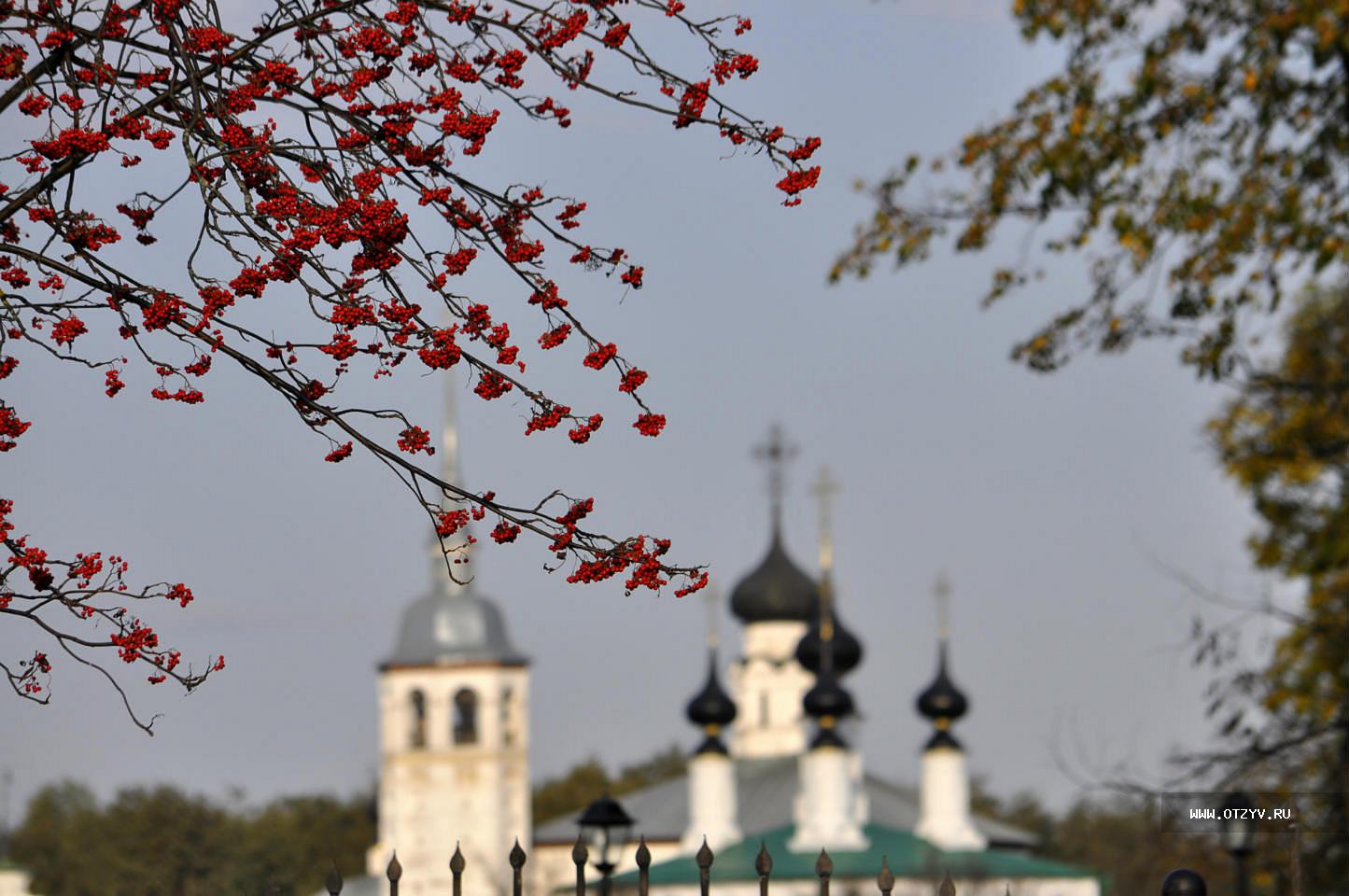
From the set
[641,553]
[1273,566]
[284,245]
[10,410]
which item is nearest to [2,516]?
[10,410]

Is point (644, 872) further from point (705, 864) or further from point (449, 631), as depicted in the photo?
point (449, 631)

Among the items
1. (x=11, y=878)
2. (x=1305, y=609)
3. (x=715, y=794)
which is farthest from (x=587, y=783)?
(x=1305, y=609)

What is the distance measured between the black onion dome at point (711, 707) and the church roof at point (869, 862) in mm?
2599

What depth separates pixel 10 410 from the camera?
20.3 feet

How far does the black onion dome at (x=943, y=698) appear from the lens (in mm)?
51281

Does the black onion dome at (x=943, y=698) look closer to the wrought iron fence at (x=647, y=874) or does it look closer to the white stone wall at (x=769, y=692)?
the white stone wall at (x=769, y=692)

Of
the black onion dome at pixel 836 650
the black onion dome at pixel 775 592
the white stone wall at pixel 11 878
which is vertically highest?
the black onion dome at pixel 775 592

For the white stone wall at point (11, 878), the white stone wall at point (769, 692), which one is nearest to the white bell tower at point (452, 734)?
the white stone wall at point (769, 692)

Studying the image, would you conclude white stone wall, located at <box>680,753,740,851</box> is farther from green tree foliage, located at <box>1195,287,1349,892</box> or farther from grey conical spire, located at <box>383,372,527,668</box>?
green tree foliage, located at <box>1195,287,1349,892</box>

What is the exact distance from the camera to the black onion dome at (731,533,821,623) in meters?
57.9

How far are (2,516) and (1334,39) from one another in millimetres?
7897

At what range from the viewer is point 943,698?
51.3 metres

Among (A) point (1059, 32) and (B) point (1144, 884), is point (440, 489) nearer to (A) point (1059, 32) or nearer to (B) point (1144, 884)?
(A) point (1059, 32)

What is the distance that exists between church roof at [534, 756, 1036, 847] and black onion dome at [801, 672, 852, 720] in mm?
5392
